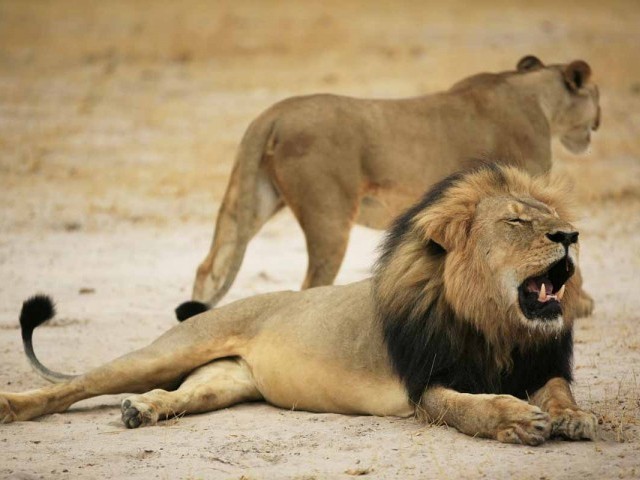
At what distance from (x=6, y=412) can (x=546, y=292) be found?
200cm

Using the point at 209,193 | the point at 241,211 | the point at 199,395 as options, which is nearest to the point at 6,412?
the point at 199,395

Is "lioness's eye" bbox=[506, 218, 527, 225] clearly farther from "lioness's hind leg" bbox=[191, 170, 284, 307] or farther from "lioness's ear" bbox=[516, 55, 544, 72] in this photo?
"lioness's ear" bbox=[516, 55, 544, 72]

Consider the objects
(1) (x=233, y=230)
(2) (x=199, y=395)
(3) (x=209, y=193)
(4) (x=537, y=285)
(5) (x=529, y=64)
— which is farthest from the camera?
(3) (x=209, y=193)

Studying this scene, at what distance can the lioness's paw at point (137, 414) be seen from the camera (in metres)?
4.40

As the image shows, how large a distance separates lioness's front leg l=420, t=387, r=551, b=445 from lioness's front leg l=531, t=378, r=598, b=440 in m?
0.06

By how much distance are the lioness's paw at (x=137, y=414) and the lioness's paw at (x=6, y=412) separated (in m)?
0.42

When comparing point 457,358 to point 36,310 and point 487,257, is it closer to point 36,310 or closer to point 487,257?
point 487,257

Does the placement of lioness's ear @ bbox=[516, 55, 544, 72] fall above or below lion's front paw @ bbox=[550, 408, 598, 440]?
above

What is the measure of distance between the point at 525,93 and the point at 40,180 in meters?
5.14

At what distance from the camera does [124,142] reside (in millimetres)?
12367

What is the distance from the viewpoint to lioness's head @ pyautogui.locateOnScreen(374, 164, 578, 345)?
3939 millimetres

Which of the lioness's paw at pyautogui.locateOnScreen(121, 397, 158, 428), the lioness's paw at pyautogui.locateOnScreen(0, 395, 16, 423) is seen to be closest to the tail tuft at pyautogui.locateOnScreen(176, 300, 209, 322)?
the lioness's paw at pyautogui.locateOnScreen(121, 397, 158, 428)

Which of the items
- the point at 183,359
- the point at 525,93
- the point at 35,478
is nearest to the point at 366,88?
the point at 525,93

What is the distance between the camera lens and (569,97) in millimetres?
7566
